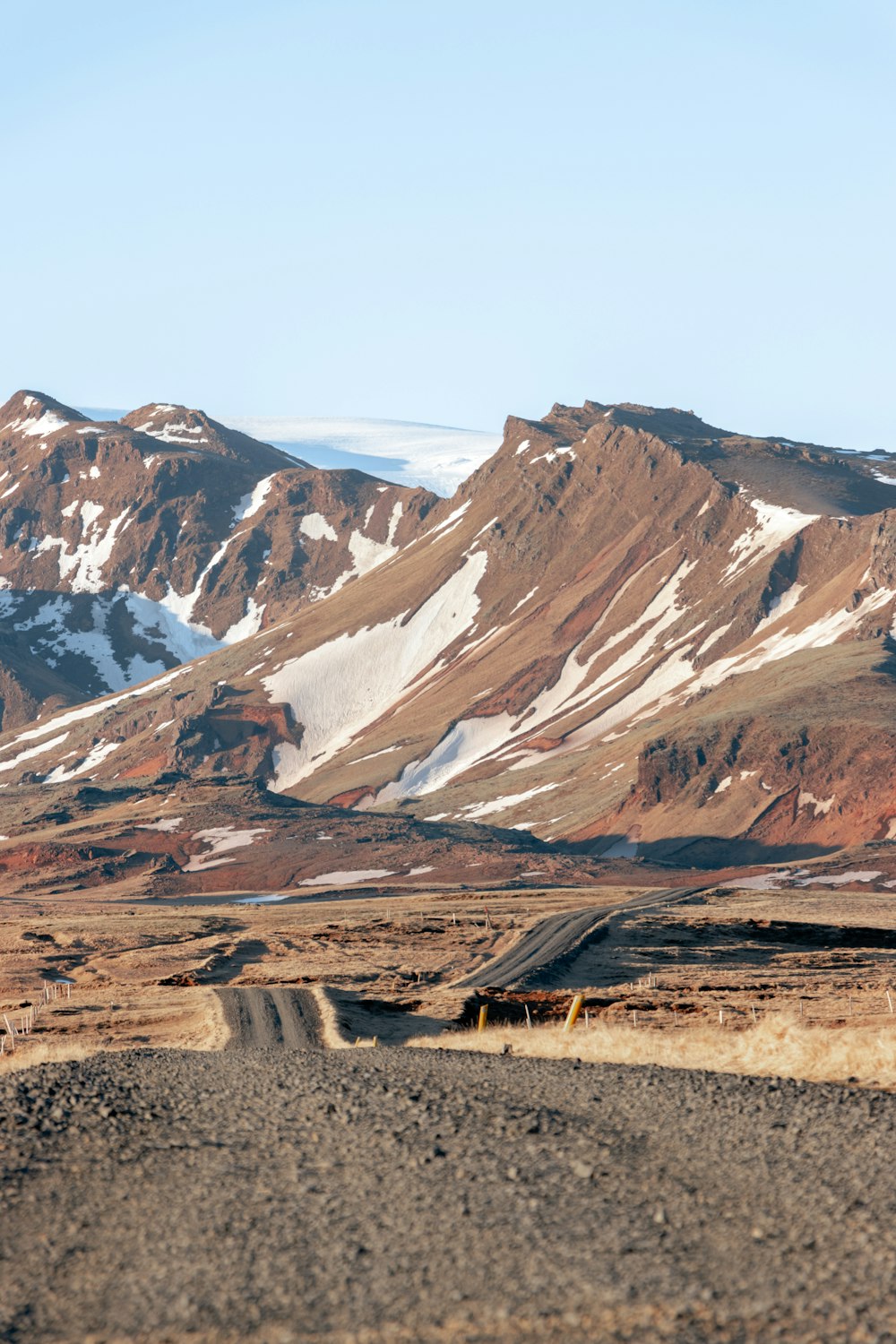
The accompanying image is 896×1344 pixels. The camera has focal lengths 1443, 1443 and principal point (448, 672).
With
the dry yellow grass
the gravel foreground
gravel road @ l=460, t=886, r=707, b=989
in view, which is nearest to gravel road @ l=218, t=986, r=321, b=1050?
the dry yellow grass

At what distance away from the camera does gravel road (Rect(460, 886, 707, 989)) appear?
5953cm

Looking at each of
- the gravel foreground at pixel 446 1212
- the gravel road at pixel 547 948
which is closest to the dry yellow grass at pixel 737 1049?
the gravel foreground at pixel 446 1212

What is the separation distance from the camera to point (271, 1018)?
43375mm

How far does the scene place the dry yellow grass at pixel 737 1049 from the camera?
82.9 feet

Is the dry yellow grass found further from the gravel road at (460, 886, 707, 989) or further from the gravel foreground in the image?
the gravel road at (460, 886, 707, 989)

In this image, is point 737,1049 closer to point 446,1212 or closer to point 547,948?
point 446,1212

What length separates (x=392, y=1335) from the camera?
12.2 meters

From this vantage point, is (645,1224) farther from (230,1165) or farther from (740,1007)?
(740,1007)

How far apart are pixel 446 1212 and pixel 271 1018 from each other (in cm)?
2903

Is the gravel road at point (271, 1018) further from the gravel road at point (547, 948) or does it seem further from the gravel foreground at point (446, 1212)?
the gravel foreground at point (446, 1212)

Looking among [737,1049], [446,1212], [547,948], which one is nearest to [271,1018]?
[737,1049]

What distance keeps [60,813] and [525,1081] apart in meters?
168

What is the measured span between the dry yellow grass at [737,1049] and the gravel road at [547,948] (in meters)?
22.9

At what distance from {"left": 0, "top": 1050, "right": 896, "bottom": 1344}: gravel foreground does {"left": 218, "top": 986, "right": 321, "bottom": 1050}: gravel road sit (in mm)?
14352
